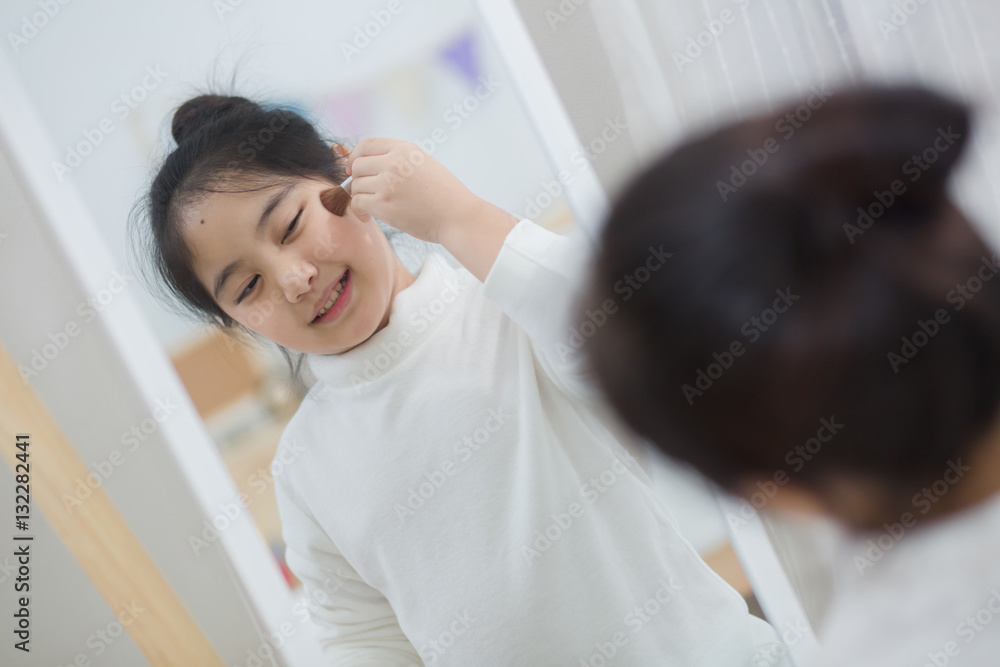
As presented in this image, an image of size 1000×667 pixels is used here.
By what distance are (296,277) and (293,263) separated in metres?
0.02

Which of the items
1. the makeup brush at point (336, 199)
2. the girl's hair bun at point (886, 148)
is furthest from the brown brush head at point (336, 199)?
the girl's hair bun at point (886, 148)

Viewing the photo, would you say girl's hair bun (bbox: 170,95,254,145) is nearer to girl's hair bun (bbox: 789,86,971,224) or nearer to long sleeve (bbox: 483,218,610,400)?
long sleeve (bbox: 483,218,610,400)

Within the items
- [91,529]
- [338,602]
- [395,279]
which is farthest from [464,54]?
[91,529]

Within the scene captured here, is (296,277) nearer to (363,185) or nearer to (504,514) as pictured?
(363,185)

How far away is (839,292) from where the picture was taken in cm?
36

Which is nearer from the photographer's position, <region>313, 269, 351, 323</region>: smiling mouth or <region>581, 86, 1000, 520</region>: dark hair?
<region>581, 86, 1000, 520</region>: dark hair

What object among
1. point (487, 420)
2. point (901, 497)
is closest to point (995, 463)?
point (901, 497)

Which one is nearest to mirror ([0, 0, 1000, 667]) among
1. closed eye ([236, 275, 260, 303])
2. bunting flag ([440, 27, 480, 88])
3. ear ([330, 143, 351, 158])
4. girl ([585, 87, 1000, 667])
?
bunting flag ([440, 27, 480, 88])

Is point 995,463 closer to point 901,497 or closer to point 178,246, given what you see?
point 901,497

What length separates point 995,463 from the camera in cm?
39

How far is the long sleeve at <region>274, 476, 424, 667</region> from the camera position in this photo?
2.69 feet

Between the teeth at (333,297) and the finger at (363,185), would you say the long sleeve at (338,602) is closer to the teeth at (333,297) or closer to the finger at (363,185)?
the teeth at (333,297)

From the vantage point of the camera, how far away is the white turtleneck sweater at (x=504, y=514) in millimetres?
738

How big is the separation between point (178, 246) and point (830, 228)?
64cm
